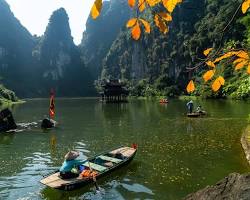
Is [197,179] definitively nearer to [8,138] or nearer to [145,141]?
[145,141]

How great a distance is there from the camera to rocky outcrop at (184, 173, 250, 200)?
16.9 ft

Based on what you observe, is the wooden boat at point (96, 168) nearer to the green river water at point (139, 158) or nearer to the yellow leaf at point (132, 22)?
the green river water at point (139, 158)

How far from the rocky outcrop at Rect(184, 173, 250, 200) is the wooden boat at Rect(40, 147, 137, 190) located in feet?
32.3

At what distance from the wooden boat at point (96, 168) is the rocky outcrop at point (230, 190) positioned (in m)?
9.84

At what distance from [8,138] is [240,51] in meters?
33.1

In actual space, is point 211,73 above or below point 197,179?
above

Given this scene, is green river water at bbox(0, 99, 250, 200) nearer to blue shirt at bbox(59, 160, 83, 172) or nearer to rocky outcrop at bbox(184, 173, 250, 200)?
blue shirt at bbox(59, 160, 83, 172)

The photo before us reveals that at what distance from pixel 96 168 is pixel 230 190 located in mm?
13171

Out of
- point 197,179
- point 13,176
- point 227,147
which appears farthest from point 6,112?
point 197,179

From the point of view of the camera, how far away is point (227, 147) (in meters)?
24.9

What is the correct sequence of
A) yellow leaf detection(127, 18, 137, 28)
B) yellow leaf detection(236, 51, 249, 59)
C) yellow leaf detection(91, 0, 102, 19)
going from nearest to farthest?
1. yellow leaf detection(91, 0, 102, 19)
2. yellow leaf detection(127, 18, 137, 28)
3. yellow leaf detection(236, 51, 249, 59)

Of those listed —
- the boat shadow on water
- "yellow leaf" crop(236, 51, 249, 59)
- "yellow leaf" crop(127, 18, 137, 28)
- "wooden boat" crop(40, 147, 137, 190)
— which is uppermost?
"yellow leaf" crop(127, 18, 137, 28)

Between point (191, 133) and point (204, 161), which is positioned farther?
point (191, 133)

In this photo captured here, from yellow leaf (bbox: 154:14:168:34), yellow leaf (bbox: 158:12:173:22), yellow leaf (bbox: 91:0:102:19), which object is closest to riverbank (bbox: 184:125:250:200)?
yellow leaf (bbox: 154:14:168:34)
